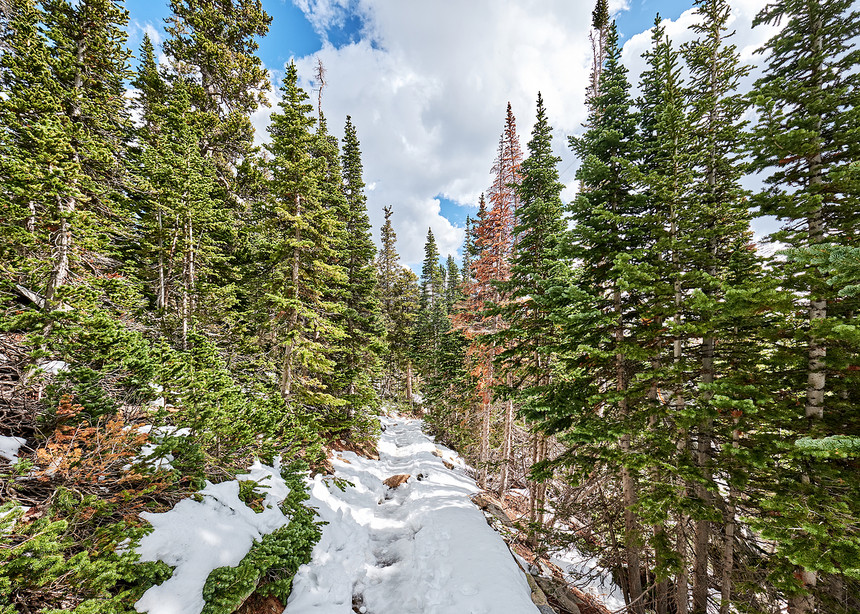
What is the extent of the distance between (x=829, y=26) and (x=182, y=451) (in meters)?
16.0

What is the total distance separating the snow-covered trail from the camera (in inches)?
245

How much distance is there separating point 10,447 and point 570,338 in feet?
37.8

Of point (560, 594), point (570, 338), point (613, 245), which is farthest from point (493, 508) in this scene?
point (613, 245)

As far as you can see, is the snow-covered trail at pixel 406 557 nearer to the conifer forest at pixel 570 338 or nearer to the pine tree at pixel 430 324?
the conifer forest at pixel 570 338

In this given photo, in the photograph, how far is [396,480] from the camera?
42.2ft

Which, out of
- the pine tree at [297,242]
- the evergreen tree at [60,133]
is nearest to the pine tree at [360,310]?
the pine tree at [297,242]

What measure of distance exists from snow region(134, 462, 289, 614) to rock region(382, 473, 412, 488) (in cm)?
646

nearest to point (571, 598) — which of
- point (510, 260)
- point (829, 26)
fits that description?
point (510, 260)

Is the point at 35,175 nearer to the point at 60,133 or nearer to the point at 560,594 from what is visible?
the point at 60,133

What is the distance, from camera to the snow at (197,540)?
4441 mm

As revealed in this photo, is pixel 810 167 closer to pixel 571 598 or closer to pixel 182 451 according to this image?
pixel 571 598

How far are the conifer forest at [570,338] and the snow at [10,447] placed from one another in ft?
0.13

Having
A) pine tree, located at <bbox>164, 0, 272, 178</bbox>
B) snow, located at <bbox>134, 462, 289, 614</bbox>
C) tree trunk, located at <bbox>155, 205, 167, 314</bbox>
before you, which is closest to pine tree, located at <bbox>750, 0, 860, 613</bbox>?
snow, located at <bbox>134, 462, 289, 614</bbox>

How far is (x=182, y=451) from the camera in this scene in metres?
6.32
